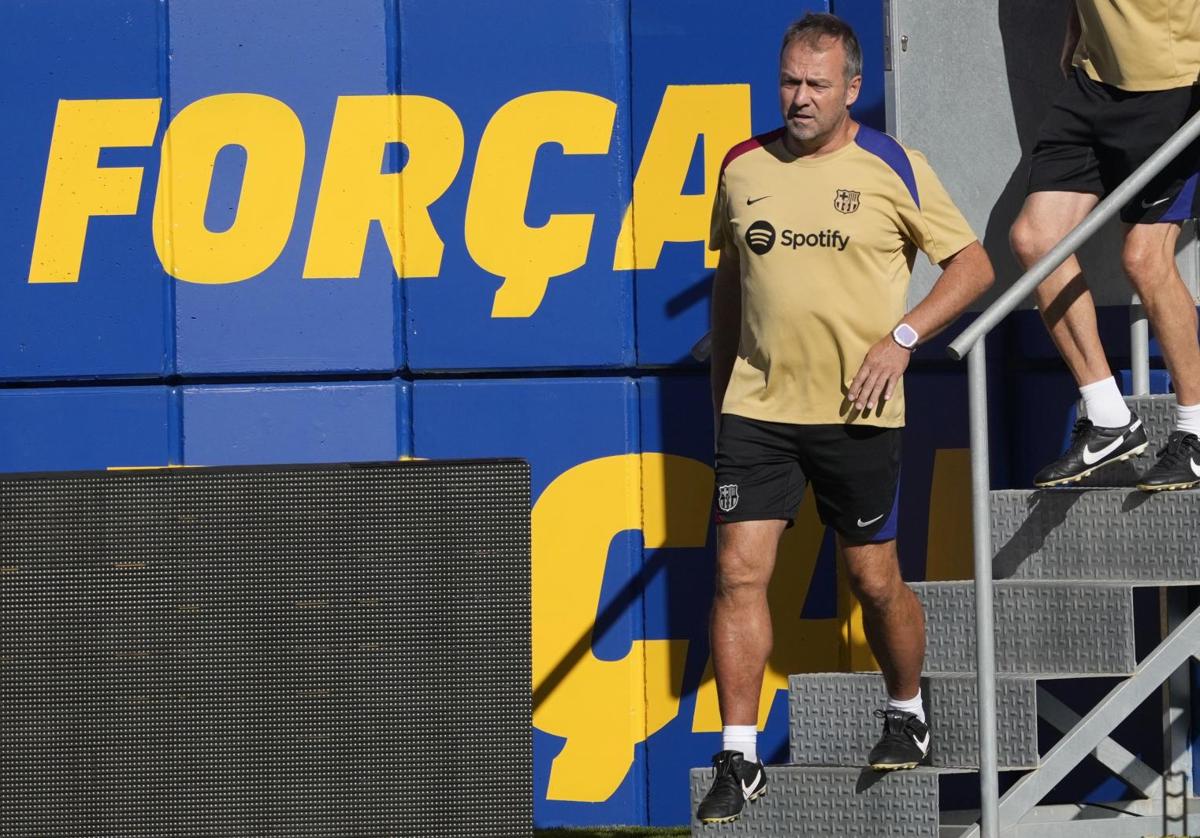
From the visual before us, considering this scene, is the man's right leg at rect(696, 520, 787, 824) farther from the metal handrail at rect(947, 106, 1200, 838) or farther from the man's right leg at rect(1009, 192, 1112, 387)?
the man's right leg at rect(1009, 192, 1112, 387)

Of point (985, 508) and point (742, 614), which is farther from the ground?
point (985, 508)

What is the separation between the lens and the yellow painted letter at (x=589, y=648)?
18.0 feet

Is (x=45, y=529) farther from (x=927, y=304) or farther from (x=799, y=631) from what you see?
(x=799, y=631)

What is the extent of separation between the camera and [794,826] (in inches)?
168

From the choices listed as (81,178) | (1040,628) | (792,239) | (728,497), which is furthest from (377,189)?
(1040,628)

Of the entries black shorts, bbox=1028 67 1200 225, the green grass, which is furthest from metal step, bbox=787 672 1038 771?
black shorts, bbox=1028 67 1200 225

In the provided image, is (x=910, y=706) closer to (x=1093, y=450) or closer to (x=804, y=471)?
(x=804, y=471)

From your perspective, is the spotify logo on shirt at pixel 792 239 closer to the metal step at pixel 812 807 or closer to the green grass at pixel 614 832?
the metal step at pixel 812 807

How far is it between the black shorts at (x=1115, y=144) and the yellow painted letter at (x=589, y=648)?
59.7 inches

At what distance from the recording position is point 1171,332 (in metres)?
4.61

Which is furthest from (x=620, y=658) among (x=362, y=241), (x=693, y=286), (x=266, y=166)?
(x=266, y=166)

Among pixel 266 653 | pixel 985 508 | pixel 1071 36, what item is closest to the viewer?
pixel 266 653

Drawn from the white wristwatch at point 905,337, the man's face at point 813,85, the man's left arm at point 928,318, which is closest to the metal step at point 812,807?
the man's left arm at point 928,318

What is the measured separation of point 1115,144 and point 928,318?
2.86 feet
